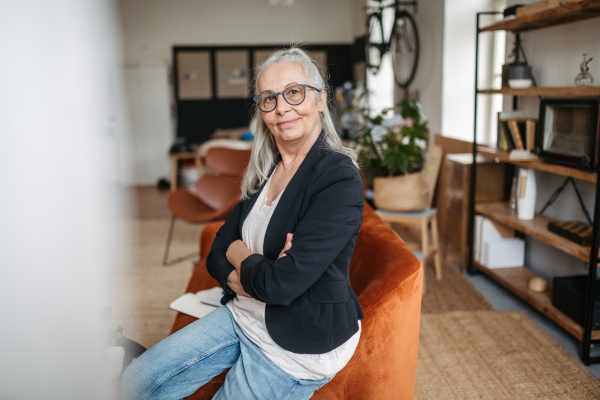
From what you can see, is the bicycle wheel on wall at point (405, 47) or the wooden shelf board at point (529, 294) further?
the bicycle wheel on wall at point (405, 47)

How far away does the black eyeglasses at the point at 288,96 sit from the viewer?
1493 millimetres

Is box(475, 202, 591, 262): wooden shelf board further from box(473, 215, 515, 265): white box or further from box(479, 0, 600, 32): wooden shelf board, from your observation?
box(479, 0, 600, 32): wooden shelf board

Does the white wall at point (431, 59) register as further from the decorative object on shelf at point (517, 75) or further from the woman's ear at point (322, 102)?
the woman's ear at point (322, 102)

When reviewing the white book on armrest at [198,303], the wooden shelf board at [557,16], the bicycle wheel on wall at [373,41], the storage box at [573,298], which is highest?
the bicycle wheel on wall at [373,41]

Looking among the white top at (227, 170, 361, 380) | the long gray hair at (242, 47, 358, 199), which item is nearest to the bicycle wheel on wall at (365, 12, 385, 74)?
the long gray hair at (242, 47, 358, 199)

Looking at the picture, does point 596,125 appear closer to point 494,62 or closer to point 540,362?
point 540,362

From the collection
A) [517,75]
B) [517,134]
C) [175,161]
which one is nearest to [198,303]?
[517,134]

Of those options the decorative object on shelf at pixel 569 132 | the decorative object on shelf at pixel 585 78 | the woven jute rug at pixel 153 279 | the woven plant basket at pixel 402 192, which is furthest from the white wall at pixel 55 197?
the woven plant basket at pixel 402 192

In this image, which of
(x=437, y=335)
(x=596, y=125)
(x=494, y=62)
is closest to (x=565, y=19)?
(x=596, y=125)

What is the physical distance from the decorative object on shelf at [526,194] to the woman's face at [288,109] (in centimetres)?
219

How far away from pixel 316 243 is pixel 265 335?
334 mm

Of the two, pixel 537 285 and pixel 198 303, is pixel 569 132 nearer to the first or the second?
pixel 537 285

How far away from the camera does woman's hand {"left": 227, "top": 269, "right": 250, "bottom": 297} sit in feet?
4.91

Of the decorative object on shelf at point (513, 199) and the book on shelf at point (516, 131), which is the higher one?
the book on shelf at point (516, 131)
